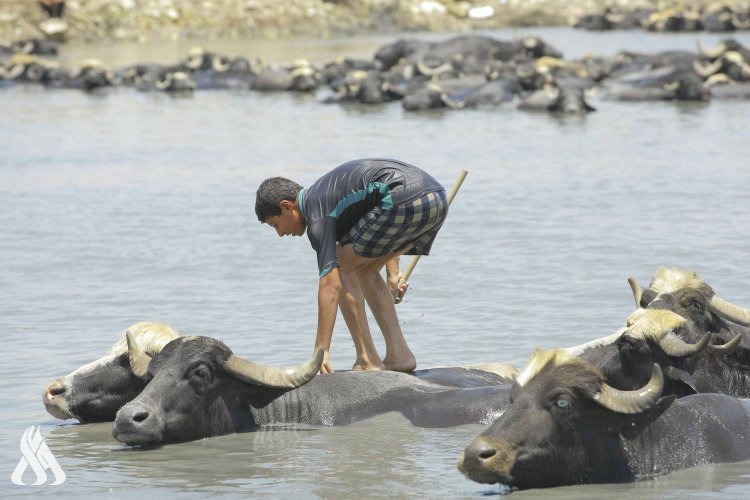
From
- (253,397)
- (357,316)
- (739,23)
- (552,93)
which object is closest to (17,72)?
(552,93)

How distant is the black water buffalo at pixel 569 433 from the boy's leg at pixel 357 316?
2.39 metres

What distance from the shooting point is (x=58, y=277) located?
1479 centimetres

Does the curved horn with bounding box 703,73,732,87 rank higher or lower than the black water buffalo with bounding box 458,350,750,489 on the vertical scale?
lower

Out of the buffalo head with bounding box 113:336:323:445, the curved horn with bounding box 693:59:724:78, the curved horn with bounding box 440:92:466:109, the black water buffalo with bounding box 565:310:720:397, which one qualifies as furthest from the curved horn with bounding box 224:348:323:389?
the curved horn with bounding box 693:59:724:78

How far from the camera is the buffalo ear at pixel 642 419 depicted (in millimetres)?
6871

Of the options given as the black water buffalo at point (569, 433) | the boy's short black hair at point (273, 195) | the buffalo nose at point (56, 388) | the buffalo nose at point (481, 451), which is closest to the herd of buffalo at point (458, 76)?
the boy's short black hair at point (273, 195)

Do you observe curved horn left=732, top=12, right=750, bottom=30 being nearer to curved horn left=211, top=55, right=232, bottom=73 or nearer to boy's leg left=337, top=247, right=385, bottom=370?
curved horn left=211, top=55, right=232, bottom=73

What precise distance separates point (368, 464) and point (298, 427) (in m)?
0.81

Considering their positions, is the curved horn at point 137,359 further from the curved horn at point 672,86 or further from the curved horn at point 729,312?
the curved horn at point 672,86

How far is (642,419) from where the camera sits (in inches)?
275

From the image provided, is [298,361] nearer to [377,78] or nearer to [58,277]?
[58,277]

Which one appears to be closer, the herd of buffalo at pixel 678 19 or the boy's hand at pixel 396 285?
the boy's hand at pixel 396 285

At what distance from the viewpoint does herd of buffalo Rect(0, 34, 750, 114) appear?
33.4 metres

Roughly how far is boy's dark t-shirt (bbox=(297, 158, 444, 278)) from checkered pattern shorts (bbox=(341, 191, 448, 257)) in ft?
0.15
